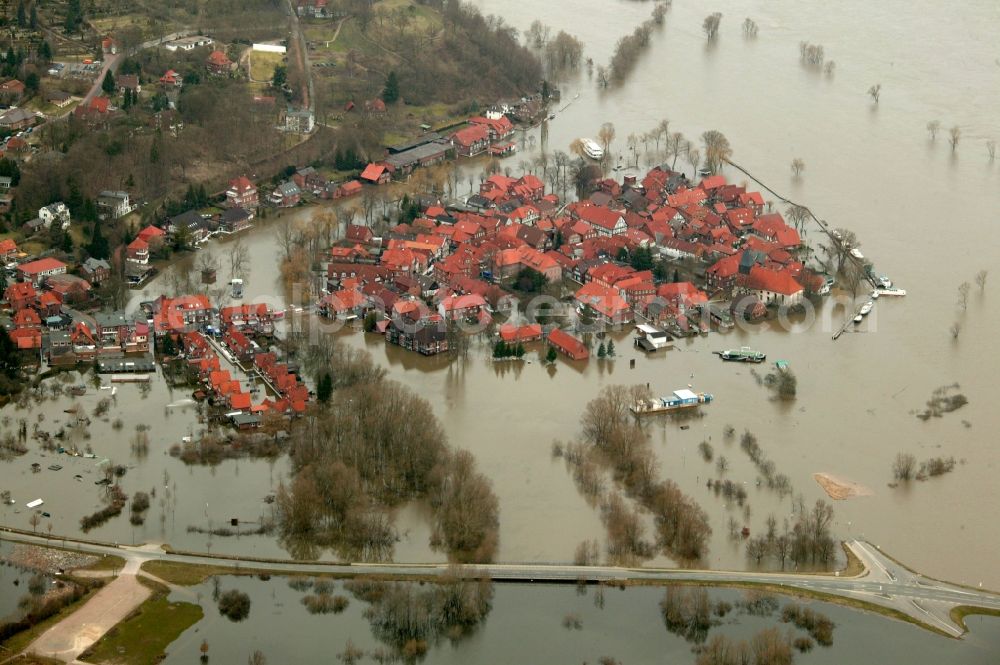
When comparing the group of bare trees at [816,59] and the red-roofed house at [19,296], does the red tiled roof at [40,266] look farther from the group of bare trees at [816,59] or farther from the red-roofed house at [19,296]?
the group of bare trees at [816,59]

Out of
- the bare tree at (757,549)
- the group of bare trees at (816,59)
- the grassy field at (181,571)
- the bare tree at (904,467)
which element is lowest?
the grassy field at (181,571)

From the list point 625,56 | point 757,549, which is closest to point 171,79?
point 625,56

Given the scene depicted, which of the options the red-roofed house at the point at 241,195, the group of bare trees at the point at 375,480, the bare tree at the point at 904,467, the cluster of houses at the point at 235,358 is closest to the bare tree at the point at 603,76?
the red-roofed house at the point at 241,195

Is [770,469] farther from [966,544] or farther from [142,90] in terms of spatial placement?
[142,90]

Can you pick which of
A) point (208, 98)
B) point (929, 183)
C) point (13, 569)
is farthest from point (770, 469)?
point (208, 98)

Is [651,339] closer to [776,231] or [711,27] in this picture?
[776,231]
